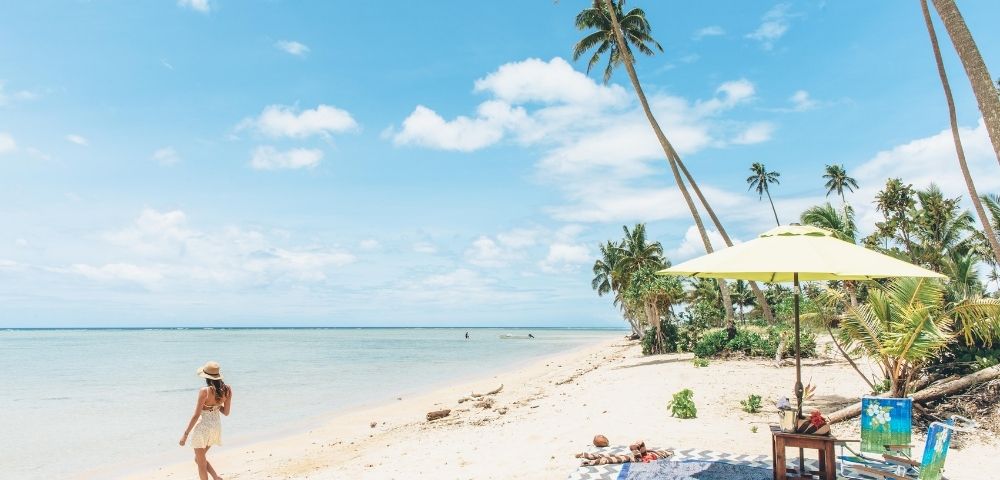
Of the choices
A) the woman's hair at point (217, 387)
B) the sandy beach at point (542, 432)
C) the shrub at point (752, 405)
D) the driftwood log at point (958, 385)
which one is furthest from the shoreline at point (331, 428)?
the driftwood log at point (958, 385)

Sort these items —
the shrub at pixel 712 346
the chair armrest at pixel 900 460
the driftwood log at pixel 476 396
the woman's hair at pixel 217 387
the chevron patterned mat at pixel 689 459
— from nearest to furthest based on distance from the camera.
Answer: the chair armrest at pixel 900 460, the chevron patterned mat at pixel 689 459, the woman's hair at pixel 217 387, the driftwood log at pixel 476 396, the shrub at pixel 712 346

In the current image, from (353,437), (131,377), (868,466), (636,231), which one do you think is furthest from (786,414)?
(636,231)

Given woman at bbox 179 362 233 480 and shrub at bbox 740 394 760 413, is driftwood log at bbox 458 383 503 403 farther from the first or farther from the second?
woman at bbox 179 362 233 480

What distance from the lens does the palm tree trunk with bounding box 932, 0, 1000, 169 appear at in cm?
653

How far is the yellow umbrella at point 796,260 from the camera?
16.4 feet

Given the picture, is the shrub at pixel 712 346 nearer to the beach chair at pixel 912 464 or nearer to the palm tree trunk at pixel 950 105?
the palm tree trunk at pixel 950 105

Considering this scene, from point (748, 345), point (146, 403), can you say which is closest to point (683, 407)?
point (748, 345)

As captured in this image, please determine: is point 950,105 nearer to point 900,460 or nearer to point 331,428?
point 900,460

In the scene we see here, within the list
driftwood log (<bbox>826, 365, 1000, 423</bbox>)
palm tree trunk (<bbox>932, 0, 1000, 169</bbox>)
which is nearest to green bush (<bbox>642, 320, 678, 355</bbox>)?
driftwood log (<bbox>826, 365, 1000, 423</bbox>)

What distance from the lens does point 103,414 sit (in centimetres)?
1608

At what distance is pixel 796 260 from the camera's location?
5113 mm

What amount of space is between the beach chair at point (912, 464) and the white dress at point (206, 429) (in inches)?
254

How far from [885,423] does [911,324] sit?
8.98 feet

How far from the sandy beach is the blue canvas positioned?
1023 millimetres
